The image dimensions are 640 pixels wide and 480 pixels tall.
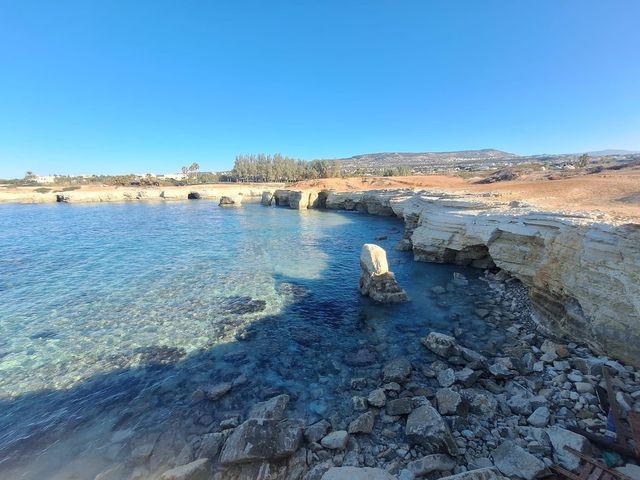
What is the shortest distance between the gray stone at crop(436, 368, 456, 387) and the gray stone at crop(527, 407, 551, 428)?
1881mm

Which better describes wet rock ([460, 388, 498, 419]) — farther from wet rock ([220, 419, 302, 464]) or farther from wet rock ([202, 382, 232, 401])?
wet rock ([202, 382, 232, 401])

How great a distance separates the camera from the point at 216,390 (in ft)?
27.4

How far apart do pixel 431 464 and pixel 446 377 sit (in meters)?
3.14

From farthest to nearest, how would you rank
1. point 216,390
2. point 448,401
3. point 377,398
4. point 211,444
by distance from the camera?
point 216,390 → point 377,398 → point 448,401 → point 211,444

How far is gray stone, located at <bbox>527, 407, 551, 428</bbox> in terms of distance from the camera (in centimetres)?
661

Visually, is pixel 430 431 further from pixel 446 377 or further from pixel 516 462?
pixel 446 377

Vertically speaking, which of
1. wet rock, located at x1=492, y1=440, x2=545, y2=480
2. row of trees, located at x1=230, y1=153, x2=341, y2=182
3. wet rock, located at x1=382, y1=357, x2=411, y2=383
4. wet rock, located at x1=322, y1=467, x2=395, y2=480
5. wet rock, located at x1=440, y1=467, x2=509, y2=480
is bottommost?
wet rock, located at x1=382, y1=357, x2=411, y2=383

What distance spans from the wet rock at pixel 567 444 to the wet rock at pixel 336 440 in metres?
4.01

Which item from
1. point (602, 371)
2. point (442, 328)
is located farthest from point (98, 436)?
point (602, 371)

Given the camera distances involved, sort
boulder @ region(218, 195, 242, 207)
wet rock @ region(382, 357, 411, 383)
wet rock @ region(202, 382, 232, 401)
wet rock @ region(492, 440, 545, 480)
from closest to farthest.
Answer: wet rock @ region(492, 440, 545, 480)
wet rock @ region(202, 382, 232, 401)
wet rock @ region(382, 357, 411, 383)
boulder @ region(218, 195, 242, 207)

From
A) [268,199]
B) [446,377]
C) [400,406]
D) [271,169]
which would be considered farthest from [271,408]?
[271,169]

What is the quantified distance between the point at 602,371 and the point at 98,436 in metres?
12.6

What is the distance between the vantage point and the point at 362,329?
1171 centimetres

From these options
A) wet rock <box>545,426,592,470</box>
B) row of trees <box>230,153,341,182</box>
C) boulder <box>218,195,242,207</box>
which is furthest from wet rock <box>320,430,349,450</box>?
row of trees <box>230,153,341,182</box>
